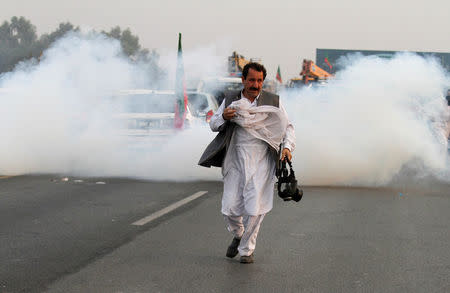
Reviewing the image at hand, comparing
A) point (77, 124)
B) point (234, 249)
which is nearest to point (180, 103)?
point (77, 124)

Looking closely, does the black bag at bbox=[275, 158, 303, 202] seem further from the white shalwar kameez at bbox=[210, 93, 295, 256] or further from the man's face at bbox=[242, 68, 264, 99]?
the man's face at bbox=[242, 68, 264, 99]

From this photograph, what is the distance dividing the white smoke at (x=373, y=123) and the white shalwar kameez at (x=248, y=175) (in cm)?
681

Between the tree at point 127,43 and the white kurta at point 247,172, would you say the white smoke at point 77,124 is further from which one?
the white kurta at point 247,172

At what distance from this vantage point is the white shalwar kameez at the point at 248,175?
21.6 ft

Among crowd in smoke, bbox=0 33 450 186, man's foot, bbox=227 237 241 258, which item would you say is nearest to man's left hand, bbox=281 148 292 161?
man's foot, bbox=227 237 241 258

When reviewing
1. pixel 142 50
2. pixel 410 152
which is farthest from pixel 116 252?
pixel 142 50

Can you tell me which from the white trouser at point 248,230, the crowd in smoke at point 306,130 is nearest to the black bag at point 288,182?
the white trouser at point 248,230

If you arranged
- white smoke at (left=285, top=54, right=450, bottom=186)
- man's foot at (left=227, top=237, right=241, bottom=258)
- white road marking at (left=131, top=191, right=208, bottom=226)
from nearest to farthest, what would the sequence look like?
man's foot at (left=227, top=237, right=241, bottom=258) < white road marking at (left=131, top=191, right=208, bottom=226) < white smoke at (left=285, top=54, right=450, bottom=186)

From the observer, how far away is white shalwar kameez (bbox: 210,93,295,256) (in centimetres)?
658

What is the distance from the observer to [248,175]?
6582 mm

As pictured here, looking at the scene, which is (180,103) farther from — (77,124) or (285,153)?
(285,153)

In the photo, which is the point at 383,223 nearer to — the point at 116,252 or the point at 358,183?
the point at 116,252

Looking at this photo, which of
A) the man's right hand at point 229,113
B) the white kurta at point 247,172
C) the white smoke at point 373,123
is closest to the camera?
the man's right hand at point 229,113

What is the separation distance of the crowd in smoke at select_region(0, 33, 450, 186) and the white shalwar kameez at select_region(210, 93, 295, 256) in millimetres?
6801
